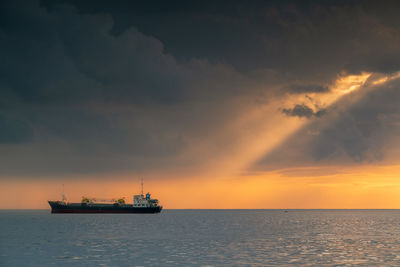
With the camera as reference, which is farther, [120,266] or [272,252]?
[272,252]

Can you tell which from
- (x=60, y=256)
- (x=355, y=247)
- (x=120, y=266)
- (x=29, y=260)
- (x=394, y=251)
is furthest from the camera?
(x=355, y=247)

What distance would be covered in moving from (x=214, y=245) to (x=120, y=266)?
24.9 m

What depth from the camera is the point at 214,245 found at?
227 ft

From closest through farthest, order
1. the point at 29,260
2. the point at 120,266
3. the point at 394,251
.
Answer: the point at 120,266
the point at 29,260
the point at 394,251

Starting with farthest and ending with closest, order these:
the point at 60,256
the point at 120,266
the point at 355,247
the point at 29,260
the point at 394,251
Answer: the point at 355,247 < the point at 394,251 < the point at 60,256 < the point at 29,260 < the point at 120,266

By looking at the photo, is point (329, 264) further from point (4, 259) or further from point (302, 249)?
point (4, 259)

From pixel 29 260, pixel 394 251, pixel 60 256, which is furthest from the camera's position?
pixel 394 251

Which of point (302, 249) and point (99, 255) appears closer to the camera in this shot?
point (99, 255)

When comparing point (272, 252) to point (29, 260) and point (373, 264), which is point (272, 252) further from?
point (29, 260)

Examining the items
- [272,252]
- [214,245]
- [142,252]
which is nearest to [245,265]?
[272,252]

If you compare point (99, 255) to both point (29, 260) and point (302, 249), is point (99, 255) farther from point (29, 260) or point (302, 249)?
point (302, 249)

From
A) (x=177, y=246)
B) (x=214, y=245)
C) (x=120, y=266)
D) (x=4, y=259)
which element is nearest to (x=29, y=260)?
(x=4, y=259)

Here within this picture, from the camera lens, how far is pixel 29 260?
53.2 m

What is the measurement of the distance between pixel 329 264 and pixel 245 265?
9201mm
